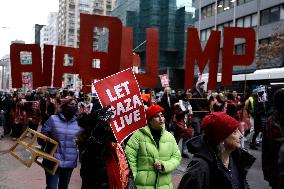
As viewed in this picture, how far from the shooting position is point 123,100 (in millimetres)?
5133

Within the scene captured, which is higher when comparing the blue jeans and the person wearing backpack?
the person wearing backpack

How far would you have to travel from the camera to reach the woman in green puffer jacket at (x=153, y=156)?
502 centimetres

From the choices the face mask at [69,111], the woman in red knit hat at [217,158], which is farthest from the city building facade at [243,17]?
the woman in red knit hat at [217,158]

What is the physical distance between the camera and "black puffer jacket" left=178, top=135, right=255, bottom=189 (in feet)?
10.1

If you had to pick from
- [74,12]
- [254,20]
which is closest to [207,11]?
[254,20]

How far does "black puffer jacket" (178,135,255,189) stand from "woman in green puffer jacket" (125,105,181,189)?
1714mm

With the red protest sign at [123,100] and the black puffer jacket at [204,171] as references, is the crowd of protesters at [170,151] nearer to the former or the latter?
the black puffer jacket at [204,171]

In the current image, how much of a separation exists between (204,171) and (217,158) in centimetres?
22

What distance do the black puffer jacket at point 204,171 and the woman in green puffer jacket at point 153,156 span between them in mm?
1714

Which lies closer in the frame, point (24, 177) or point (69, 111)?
point (69, 111)

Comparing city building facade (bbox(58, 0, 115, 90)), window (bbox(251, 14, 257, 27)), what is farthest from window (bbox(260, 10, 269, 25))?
city building facade (bbox(58, 0, 115, 90))

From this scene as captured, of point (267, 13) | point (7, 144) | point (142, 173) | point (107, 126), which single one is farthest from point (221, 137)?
point (267, 13)

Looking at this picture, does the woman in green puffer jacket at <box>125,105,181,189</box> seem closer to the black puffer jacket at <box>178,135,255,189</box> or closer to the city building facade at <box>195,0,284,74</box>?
the black puffer jacket at <box>178,135,255,189</box>

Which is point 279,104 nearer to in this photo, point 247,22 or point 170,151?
point 170,151
